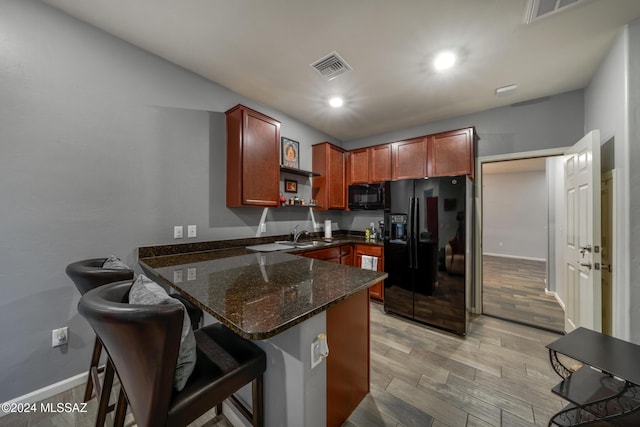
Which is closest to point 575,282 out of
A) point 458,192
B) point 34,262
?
point 458,192

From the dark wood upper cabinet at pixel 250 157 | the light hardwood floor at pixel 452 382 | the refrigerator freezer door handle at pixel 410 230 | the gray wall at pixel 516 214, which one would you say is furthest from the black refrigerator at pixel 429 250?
the gray wall at pixel 516 214

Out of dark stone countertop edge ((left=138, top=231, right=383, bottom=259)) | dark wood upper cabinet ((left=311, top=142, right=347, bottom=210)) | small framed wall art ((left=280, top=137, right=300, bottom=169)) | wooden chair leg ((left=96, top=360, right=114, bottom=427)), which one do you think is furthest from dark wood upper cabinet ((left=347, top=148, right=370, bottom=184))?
wooden chair leg ((left=96, top=360, right=114, bottom=427))

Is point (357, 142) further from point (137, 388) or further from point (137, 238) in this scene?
point (137, 388)

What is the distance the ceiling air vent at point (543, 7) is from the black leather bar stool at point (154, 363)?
2.63 meters

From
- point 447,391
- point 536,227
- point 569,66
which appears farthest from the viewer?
point 536,227

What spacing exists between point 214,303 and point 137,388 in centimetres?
34

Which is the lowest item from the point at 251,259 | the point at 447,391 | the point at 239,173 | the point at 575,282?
the point at 447,391

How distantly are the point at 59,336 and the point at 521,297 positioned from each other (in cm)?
536

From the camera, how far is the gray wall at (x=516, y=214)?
637cm

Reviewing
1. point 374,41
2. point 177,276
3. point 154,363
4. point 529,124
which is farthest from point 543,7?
point 177,276

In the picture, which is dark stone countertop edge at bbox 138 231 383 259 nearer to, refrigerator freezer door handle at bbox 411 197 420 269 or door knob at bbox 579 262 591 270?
refrigerator freezer door handle at bbox 411 197 420 269

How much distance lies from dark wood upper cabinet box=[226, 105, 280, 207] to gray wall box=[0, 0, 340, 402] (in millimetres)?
426

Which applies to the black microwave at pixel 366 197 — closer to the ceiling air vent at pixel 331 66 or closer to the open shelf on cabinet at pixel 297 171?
the open shelf on cabinet at pixel 297 171

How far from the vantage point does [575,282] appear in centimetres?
229
